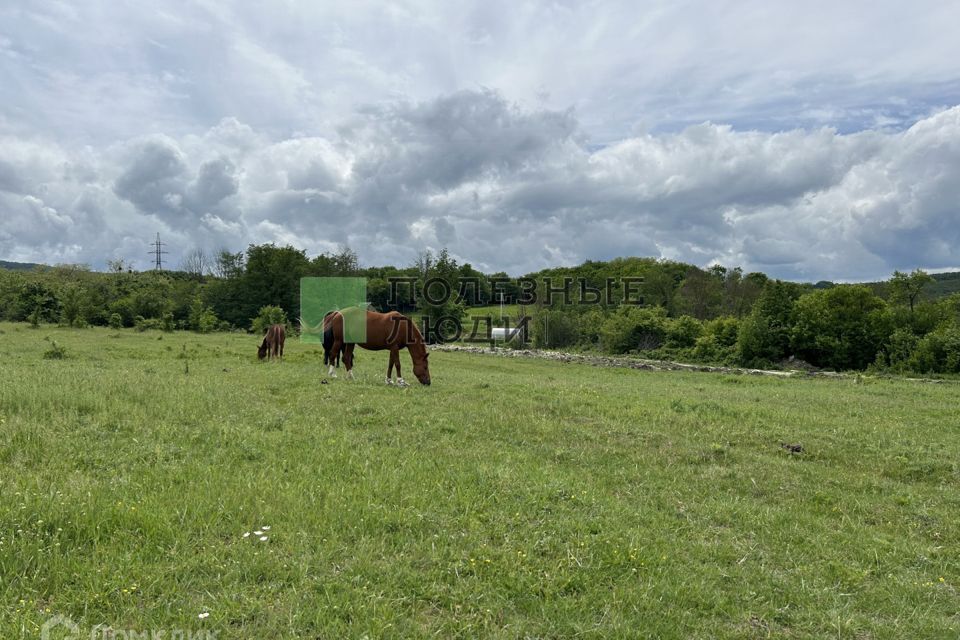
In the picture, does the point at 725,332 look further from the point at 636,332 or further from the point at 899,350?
the point at 899,350

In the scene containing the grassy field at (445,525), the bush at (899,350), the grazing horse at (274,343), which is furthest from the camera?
the bush at (899,350)

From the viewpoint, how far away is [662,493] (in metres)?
7.89

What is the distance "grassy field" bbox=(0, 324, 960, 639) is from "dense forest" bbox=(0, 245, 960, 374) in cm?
3756

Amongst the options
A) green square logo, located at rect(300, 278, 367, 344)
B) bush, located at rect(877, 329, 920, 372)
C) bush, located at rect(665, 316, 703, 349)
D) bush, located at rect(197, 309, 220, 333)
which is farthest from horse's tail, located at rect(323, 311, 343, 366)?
green square logo, located at rect(300, 278, 367, 344)

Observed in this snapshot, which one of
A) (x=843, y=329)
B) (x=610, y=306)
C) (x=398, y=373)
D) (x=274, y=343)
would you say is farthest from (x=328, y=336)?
(x=610, y=306)

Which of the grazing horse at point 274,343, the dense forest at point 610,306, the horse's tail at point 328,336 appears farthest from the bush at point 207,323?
the horse's tail at point 328,336

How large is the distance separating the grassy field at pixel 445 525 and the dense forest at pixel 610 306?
37564 mm

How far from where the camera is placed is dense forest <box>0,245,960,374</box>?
43.9m

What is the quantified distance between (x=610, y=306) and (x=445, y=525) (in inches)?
2986

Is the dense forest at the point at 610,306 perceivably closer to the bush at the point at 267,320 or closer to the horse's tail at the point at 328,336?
the bush at the point at 267,320

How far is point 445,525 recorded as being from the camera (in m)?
5.75

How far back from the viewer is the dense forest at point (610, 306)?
43.9 m

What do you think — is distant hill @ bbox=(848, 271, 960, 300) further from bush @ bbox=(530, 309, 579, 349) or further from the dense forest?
bush @ bbox=(530, 309, 579, 349)

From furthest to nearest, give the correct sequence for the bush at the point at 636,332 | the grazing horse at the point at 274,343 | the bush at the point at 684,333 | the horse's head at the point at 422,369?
1. the bush at the point at 636,332
2. the bush at the point at 684,333
3. the grazing horse at the point at 274,343
4. the horse's head at the point at 422,369
